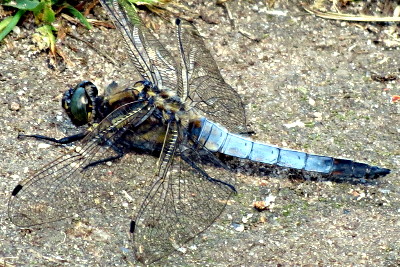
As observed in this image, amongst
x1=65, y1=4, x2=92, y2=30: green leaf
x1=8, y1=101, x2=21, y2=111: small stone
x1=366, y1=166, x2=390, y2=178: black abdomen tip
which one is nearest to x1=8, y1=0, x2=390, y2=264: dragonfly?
x1=366, y1=166, x2=390, y2=178: black abdomen tip

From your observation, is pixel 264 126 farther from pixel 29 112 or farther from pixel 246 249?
pixel 29 112

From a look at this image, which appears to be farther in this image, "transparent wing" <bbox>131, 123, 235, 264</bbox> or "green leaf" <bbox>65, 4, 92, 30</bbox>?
"green leaf" <bbox>65, 4, 92, 30</bbox>

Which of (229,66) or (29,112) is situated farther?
(229,66)

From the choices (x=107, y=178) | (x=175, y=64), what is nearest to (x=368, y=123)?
(x=175, y=64)

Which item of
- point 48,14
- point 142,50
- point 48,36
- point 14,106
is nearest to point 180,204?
point 142,50

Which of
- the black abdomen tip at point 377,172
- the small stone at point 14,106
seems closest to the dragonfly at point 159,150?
the black abdomen tip at point 377,172

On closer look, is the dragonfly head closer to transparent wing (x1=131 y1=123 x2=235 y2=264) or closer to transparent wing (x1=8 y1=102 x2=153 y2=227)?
transparent wing (x1=8 y1=102 x2=153 y2=227)
